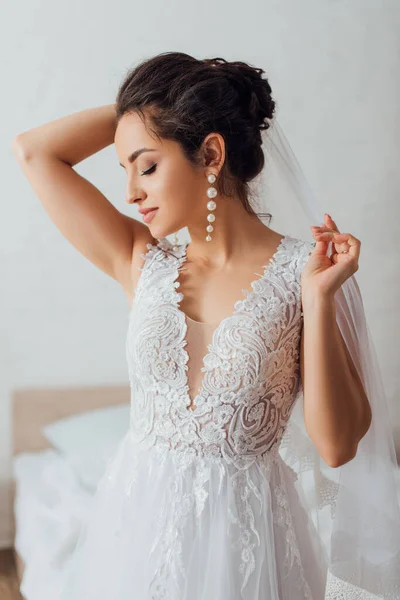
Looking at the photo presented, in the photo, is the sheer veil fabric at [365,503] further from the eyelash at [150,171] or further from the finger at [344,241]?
the eyelash at [150,171]

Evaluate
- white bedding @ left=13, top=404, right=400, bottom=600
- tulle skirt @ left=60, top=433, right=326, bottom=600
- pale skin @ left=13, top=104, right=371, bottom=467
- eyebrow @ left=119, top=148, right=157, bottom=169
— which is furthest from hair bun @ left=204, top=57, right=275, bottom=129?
white bedding @ left=13, top=404, right=400, bottom=600

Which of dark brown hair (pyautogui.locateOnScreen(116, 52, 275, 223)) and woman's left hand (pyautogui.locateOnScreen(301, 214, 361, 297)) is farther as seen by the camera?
dark brown hair (pyautogui.locateOnScreen(116, 52, 275, 223))

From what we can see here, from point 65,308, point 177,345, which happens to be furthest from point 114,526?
point 65,308

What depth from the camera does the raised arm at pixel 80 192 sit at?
158 centimetres

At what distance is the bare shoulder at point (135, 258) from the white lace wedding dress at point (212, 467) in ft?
0.43

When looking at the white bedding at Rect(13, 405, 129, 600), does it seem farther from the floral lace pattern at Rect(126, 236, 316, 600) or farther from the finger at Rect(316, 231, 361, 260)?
the finger at Rect(316, 231, 361, 260)

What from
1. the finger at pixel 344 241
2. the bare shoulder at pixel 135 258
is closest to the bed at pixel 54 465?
the bare shoulder at pixel 135 258

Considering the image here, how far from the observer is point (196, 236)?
1.57 metres

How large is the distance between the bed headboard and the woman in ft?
4.34

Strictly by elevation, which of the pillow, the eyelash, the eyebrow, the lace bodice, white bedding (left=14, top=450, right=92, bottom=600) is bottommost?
white bedding (left=14, top=450, right=92, bottom=600)

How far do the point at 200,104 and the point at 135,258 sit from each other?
0.36 metres

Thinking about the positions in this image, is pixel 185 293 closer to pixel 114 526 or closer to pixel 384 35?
pixel 114 526

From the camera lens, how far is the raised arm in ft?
5.20

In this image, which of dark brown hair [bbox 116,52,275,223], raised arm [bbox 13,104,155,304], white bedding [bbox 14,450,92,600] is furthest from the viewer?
white bedding [bbox 14,450,92,600]
